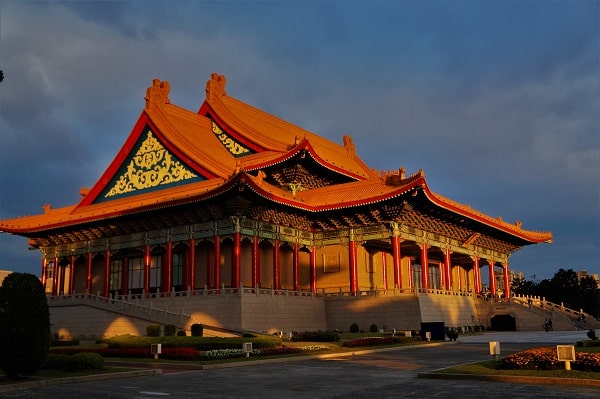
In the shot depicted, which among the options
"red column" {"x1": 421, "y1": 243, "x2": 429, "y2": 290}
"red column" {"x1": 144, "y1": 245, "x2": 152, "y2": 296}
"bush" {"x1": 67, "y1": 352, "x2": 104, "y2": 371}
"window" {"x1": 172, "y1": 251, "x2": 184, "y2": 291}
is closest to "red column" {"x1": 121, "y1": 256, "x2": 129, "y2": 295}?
"red column" {"x1": 144, "y1": 245, "x2": 152, "y2": 296}

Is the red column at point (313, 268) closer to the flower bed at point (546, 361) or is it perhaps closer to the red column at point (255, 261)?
the red column at point (255, 261)

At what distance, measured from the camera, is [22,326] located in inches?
611

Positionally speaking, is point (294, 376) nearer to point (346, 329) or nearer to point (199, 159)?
point (346, 329)

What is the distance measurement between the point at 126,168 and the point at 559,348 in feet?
119

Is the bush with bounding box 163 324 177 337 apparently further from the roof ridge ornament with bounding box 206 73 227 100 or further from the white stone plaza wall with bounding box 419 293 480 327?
the roof ridge ornament with bounding box 206 73 227 100

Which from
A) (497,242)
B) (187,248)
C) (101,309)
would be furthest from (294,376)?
(497,242)

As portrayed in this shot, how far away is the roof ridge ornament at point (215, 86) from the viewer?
47.6m

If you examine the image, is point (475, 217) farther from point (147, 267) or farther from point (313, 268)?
point (147, 267)

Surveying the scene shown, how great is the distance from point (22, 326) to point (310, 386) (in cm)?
757

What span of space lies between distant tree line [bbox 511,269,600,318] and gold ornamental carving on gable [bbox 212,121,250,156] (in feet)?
141

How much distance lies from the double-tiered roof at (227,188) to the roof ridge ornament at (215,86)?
4.3 inches

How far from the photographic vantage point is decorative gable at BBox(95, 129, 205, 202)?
41375mm

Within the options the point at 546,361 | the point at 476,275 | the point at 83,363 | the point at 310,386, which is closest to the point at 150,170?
the point at 83,363

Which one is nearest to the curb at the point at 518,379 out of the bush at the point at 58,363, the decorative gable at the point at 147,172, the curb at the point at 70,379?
the curb at the point at 70,379
